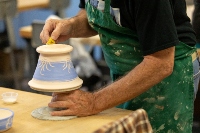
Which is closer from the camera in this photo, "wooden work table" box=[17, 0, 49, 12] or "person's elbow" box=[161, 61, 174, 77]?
"person's elbow" box=[161, 61, 174, 77]

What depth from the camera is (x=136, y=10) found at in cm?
188

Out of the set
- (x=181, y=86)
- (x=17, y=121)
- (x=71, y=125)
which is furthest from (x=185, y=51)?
(x=17, y=121)

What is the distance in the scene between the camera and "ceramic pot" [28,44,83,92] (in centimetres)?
186

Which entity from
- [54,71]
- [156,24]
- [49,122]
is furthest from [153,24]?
[49,122]

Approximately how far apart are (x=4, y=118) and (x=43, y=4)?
15.1ft

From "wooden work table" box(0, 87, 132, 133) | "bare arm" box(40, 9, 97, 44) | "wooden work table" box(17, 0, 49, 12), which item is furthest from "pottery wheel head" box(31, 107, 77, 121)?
"wooden work table" box(17, 0, 49, 12)

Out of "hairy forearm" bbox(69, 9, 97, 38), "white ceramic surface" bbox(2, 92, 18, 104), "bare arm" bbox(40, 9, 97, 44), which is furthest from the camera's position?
"hairy forearm" bbox(69, 9, 97, 38)

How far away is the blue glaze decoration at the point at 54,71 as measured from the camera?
1.87 meters

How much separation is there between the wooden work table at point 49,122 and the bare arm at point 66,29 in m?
0.32

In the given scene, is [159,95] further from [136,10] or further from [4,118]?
[4,118]

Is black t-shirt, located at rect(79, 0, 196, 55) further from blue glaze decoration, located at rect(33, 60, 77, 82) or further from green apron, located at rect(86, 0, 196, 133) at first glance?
blue glaze decoration, located at rect(33, 60, 77, 82)

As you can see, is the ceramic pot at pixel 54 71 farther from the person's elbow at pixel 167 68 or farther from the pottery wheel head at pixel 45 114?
the person's elbow at pixel 167 68

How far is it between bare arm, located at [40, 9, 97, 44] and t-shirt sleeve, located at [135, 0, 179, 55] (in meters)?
0.48

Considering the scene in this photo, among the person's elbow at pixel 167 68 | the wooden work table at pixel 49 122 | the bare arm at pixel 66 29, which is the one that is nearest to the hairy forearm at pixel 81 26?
the bare arm at pixel 66 29
